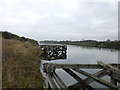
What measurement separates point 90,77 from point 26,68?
168 inches

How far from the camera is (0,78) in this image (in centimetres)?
661

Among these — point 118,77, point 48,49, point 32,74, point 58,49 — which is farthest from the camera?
point 58,49

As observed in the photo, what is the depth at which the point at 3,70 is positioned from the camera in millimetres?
7379

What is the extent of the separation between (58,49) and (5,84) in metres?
29.2

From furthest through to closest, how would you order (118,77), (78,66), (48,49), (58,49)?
1. (58,49)
2. (48,49)
3. (78,66)
4. (118,77)

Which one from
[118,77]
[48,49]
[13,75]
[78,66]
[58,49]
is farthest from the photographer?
[58,49]

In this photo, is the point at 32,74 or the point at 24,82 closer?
the point at 24,82

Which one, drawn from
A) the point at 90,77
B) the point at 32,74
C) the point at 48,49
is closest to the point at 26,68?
the point at 32,74

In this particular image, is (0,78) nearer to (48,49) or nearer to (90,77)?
(90,77)

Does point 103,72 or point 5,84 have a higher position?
point 103,72

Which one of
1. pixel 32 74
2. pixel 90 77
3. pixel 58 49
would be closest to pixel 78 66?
pixel 90 77

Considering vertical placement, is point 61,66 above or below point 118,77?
above

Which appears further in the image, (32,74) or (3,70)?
(32,74)

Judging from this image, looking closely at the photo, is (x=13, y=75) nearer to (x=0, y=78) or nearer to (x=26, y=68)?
(x=0, y=78)
